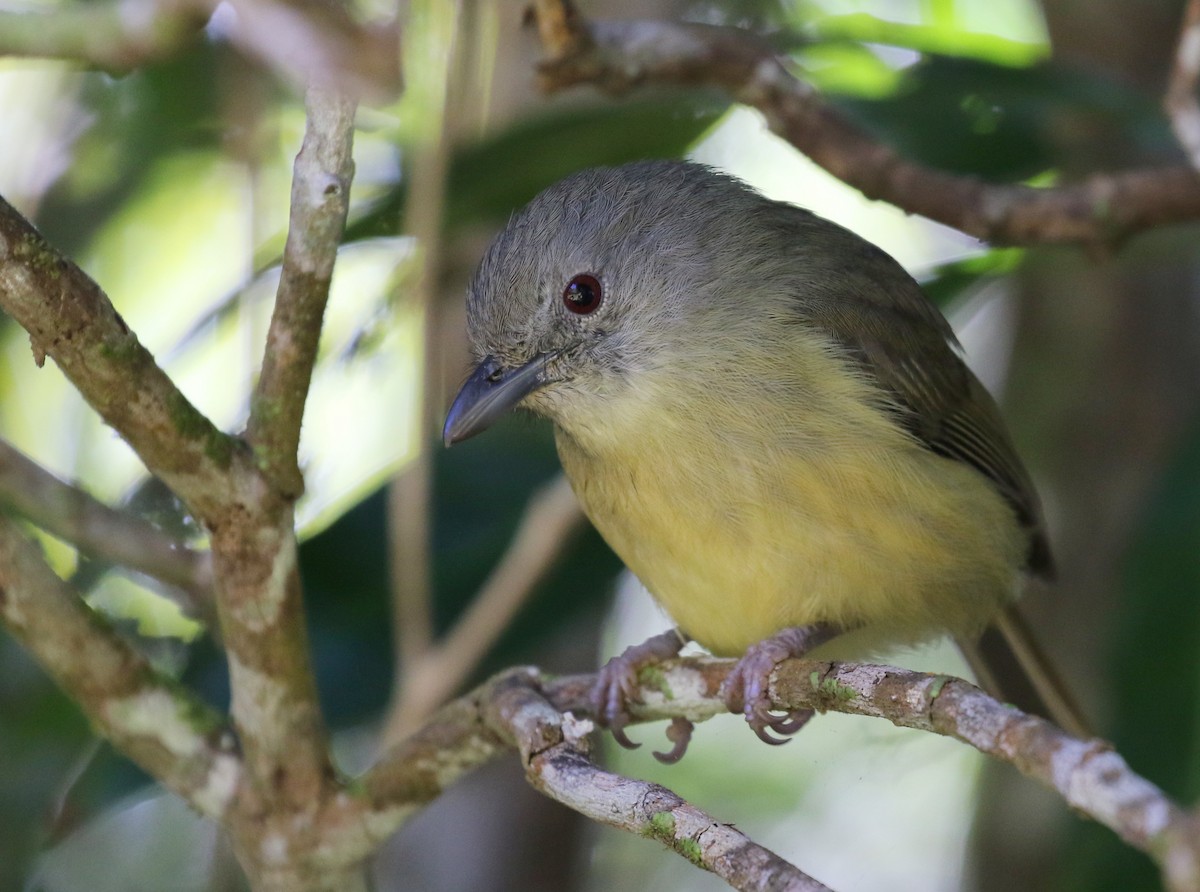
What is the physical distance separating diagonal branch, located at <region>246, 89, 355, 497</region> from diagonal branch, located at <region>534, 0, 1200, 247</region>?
1.23 meters

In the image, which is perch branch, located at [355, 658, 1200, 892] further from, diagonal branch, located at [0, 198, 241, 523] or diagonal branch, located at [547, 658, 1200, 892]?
diagonal branch, located at [0, 198, 241, 523]

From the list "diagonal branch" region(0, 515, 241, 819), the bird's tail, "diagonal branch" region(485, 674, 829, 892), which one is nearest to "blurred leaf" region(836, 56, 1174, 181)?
the bird's tail

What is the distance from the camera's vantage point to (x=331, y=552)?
13.0 feet

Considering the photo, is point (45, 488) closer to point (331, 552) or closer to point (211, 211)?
point (331, 552)

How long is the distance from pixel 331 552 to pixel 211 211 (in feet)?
6.54

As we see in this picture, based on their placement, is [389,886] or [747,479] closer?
[747,479]

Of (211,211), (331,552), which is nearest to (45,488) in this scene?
(331,552)

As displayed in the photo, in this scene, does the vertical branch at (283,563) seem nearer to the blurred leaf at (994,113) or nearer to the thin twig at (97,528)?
the thin twig at (97,528)

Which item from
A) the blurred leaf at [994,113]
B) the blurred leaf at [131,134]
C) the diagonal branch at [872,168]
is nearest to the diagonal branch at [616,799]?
the diagonal branch at [872,168]

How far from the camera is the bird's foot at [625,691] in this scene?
300 centimetres

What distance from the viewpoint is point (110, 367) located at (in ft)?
7.27

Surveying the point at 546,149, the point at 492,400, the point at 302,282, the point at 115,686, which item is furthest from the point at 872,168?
the point at 115,686

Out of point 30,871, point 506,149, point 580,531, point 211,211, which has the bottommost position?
point 580,531

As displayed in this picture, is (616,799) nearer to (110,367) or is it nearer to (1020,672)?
(110,367)
